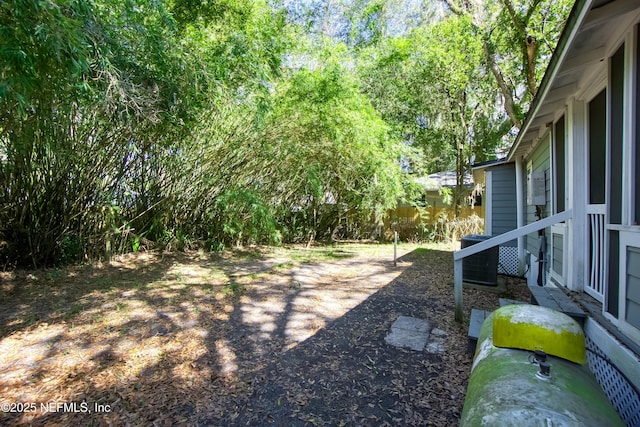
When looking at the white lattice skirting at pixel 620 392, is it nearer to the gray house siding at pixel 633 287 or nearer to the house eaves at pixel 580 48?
the gray house siding at pixel 633 287

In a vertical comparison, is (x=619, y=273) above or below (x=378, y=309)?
above

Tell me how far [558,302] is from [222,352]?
278 centimetres

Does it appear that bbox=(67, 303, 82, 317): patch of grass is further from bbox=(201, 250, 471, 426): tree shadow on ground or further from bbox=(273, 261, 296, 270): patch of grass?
bbox=(273, 261, 296, 270): patch of grass

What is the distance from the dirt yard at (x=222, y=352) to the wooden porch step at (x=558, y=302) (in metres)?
0.75

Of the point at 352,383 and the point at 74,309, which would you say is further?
the point at 74,309

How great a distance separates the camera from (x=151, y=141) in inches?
213

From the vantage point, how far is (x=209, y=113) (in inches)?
221

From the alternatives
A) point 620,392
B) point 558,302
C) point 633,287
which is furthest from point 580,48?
point 620,392

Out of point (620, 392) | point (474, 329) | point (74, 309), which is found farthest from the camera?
point (74, 309)

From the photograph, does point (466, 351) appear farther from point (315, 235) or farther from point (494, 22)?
point (494, 22)

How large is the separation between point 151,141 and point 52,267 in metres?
2.77

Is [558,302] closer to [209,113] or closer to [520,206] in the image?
[520,206]

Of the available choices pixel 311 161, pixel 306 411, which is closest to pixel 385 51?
pixel 311 161

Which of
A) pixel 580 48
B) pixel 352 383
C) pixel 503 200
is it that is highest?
pixel 580 48
